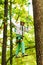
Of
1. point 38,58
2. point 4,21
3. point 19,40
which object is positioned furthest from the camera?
point 4,21

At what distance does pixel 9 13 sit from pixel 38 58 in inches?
434

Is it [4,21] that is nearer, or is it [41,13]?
[41,13]

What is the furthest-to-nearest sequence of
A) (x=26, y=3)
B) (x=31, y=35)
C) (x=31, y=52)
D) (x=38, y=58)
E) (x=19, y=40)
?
(x=31, y=35) → (x=31, y=52) → (x=26, y=3) → (x=19, y=40) → (x=38, y=58)

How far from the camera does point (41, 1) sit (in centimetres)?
487

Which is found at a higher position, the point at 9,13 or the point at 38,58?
the point at 9,13

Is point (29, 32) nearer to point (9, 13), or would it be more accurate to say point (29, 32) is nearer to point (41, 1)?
point (9, 13)

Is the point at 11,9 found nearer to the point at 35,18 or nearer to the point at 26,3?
the point at 26,3

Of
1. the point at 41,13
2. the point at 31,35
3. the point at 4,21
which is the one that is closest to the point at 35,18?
the point at 41,13

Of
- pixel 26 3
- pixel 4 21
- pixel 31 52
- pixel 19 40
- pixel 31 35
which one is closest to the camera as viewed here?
pixel 19 40

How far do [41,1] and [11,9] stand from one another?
1100cm

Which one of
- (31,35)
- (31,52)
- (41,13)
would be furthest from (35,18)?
(31,35)

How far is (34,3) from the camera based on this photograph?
4941 millimetres

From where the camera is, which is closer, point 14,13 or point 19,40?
point 19,40

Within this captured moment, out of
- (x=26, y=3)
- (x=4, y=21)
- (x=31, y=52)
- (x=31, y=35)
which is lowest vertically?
(x=31, y=52)
